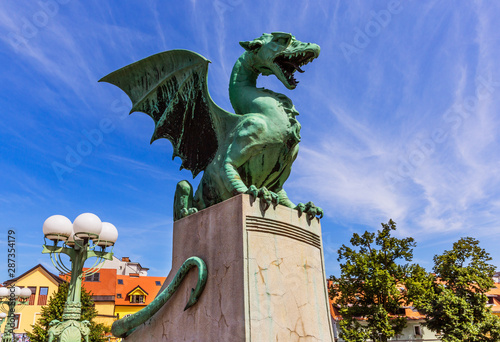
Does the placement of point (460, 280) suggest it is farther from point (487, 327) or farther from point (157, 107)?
point (157, 107)

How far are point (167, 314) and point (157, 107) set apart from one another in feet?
11.6

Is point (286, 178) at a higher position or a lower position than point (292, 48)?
lower

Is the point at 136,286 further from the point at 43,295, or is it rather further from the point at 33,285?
the point at 33,285

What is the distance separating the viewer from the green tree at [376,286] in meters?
21.9

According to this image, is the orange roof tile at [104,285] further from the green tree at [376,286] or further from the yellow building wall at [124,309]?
the green tree at [376,286]

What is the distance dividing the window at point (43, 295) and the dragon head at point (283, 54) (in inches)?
1287

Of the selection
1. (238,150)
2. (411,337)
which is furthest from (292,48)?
(411,337)

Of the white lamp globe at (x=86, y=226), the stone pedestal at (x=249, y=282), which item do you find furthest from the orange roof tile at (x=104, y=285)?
the stone pedestal at (x=249, y=282)

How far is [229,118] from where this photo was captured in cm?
555

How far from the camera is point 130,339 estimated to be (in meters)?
4.95

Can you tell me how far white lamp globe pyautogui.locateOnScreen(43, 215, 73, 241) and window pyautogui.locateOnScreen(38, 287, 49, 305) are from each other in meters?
28.0

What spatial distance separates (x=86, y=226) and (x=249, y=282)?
188 inches

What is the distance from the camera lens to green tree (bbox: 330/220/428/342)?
21922 mm

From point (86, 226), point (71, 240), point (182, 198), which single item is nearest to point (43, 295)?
point (71, 240)
